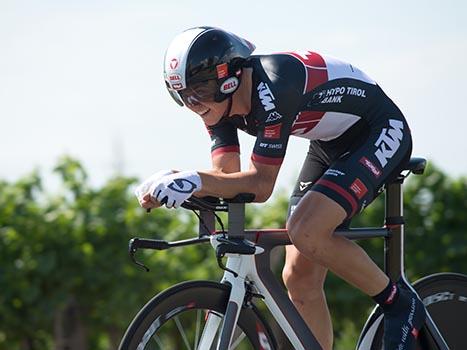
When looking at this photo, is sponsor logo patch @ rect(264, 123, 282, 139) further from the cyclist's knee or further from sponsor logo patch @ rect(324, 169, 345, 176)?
the cyclist's knee

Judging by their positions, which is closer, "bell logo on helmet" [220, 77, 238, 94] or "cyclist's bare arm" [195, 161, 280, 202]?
"cyclist's bare arm" [195, 161, 280, 202]

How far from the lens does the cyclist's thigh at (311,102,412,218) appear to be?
5156 millimetres

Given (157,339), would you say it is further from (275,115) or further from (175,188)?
(275,115)

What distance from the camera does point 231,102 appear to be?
527 cm

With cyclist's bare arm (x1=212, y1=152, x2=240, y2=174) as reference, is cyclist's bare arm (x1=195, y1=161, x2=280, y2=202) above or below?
above

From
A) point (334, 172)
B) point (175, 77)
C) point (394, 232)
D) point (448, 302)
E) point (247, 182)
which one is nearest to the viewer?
point (247, 182)

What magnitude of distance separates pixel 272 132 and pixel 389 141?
2.20 ft

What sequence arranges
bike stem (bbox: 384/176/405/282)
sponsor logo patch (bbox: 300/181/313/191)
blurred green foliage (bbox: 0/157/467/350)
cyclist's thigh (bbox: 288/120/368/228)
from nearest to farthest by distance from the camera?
cyclist's thigh (bbox: 288/120/368/228) → bike stem (bbox: 384/176/405/282) → sponsor logo patch (bbox: 300/181/313/191) → blurred green foliage (bbox: 0/157/467/350)

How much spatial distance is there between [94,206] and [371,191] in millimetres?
5337

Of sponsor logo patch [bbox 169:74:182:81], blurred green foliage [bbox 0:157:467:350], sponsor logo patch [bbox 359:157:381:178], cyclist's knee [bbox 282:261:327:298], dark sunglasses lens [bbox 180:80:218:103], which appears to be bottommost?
blurred green foliage [bbox 0:157:467:350]

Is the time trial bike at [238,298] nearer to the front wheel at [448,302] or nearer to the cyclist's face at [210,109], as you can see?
the front wheel at [448,302]

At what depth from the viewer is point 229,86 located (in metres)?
5.19

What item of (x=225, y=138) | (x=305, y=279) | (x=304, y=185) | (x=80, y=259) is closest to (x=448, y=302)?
(x=305, y=279)

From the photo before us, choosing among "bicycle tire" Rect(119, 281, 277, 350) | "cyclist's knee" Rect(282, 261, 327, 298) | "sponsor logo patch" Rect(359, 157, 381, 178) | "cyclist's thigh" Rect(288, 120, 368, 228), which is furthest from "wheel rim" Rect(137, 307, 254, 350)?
"sponsor logo patch" Rect(359, 157, 381, 178)
